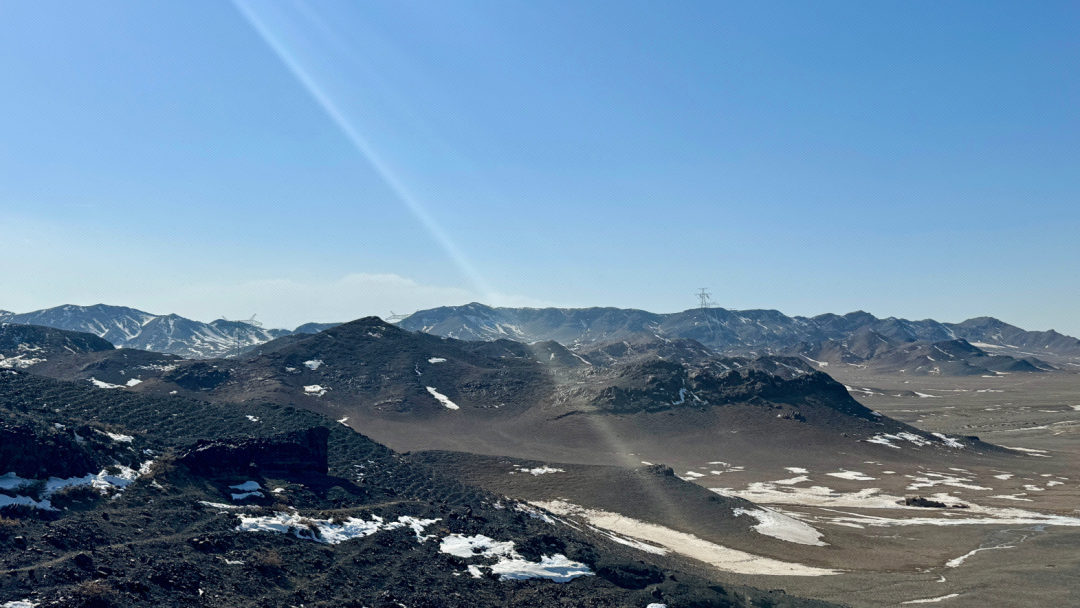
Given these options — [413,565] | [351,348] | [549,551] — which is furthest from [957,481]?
[351,348]

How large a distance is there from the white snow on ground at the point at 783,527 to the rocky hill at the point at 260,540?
551 inches

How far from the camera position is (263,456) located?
1962 inches

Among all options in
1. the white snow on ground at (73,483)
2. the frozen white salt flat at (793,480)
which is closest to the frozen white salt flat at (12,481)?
the white snow on ground at (73,483)

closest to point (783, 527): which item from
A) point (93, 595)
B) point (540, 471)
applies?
point (540, 471)

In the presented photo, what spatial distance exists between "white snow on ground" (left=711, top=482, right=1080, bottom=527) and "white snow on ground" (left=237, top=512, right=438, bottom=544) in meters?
48.0

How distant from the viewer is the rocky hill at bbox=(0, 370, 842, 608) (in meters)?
28.0

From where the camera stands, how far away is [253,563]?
3078 cm

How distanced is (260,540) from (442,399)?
123 meters

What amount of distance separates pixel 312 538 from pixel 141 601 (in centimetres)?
1108

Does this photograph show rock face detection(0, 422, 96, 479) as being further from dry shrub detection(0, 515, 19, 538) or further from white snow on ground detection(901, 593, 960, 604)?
white snow on ground detection(901, 593, 960, 604)

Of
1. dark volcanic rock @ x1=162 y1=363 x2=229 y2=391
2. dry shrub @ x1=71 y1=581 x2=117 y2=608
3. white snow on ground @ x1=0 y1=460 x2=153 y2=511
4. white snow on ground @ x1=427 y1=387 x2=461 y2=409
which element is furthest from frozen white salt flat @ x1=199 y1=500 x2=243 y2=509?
dark volcanic rock @ x1=162 y1=363 x2=229 y2=391

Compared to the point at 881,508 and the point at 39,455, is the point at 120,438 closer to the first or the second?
the point at 39,455

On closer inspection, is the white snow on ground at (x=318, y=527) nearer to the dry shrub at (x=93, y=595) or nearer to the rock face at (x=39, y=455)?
the dry shrub at (x=93, y=595)

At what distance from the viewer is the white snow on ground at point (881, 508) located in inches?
2621
